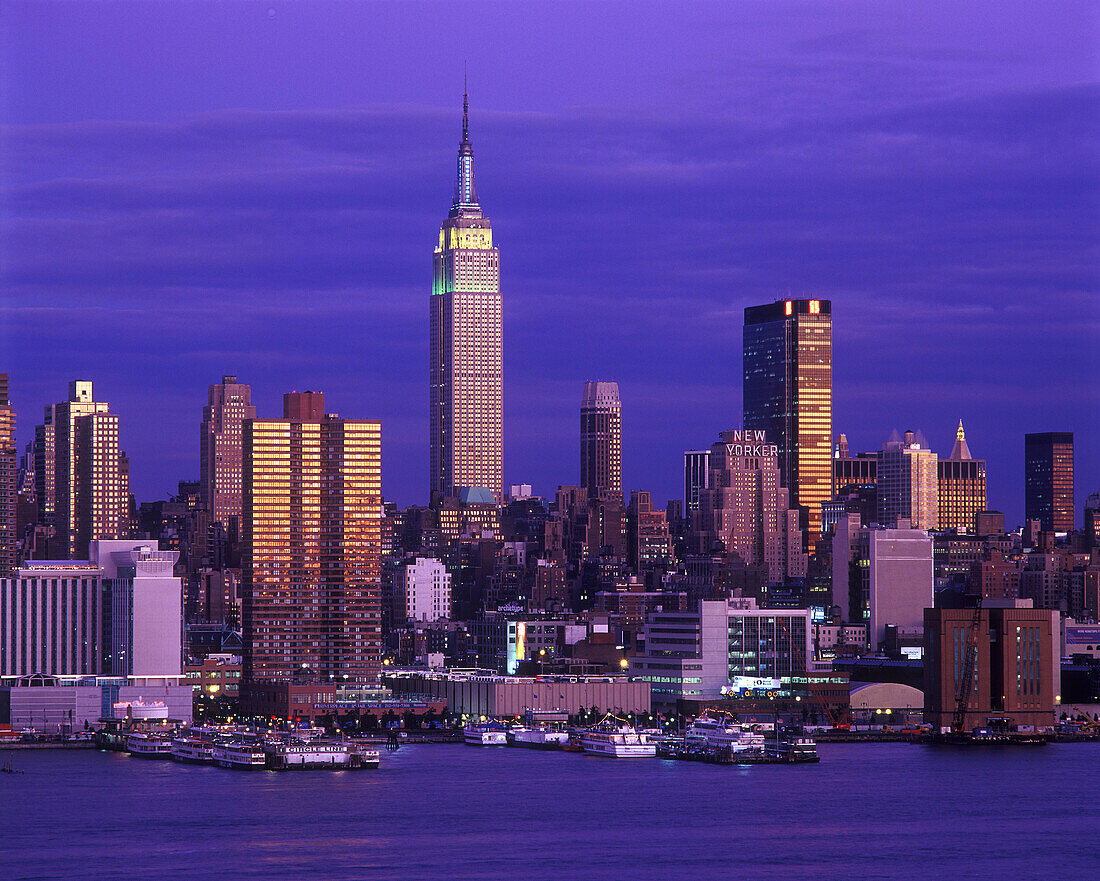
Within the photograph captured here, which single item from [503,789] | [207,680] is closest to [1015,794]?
[503,789]

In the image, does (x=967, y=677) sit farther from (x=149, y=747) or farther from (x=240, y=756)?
(x=149, y=747)

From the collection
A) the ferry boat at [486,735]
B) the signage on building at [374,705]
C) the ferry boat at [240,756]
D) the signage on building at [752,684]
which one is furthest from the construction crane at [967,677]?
the ferry boat at [240,756]

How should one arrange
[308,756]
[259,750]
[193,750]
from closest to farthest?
[308,756] → [259,750] → [193,750]

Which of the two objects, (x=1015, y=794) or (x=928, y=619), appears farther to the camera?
(x=928, y=619)

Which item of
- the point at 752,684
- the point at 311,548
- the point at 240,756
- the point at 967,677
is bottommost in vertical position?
the point at 240,756

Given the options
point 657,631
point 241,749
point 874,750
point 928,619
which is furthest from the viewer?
point 657,631

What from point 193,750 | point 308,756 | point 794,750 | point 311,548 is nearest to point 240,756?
point 308,756

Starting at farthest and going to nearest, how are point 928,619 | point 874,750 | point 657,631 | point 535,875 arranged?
1. point 657,631
2. point 928,619
3. point 874,750
4. point 535,875

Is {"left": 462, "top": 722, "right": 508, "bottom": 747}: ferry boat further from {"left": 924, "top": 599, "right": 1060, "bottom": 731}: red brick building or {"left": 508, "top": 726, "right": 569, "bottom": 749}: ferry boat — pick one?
{"left": 924, "top": 599, "right": 1060, "bottom": 731}: red brick building

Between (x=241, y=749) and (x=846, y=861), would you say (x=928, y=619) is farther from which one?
(x=846, y=861)
